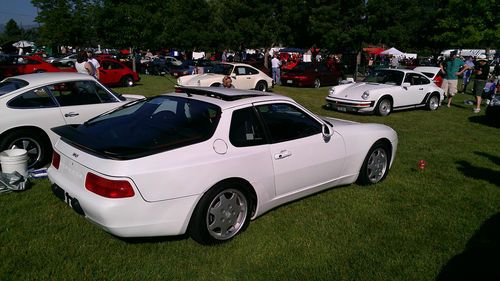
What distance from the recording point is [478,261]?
3.65m

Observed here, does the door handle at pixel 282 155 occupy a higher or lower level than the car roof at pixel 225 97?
lower

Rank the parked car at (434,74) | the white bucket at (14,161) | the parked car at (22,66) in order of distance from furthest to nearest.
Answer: the parked car at (22,66), the parked car at (434,74), the white bucket at (14,161)

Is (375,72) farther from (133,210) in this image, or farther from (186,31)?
(186,31)

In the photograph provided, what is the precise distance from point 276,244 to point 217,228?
615mm

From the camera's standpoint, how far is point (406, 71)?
12477mm

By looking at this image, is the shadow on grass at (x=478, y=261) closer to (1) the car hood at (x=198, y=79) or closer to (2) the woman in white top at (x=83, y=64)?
(2) the woman in white top at (x=83, y=64)

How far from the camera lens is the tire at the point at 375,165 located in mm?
5297

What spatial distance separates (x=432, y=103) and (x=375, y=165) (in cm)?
930

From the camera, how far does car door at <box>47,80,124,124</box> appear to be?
591 cm

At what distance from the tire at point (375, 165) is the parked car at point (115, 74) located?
1582cm

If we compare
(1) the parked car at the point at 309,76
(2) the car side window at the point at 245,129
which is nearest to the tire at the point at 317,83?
(1) the parked car at the point at 309,76

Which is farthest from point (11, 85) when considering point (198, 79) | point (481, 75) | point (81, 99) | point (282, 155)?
point (481, 75)

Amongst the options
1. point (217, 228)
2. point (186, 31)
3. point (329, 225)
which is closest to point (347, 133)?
point (329, 225)

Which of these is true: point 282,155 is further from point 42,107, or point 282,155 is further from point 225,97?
point 42,107
